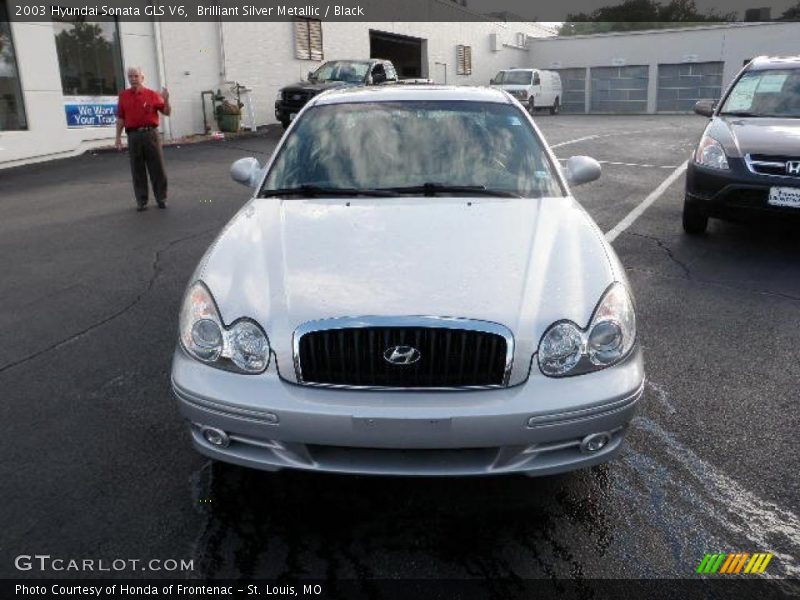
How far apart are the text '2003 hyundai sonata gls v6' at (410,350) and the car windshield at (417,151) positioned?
0.59m

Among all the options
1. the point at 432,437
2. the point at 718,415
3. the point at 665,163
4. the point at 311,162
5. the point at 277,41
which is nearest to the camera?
the point at 432,437

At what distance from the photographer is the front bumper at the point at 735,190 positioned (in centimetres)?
604

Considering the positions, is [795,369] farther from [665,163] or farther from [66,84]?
[66,84]

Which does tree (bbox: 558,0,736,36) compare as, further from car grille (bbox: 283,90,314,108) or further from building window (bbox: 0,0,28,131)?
building window (bbox: 0,0,28,131)

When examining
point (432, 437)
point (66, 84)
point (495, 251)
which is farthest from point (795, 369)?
point (66, 84)

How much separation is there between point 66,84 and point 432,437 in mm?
14931

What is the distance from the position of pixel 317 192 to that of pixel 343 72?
16564mm

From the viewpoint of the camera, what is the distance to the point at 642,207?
8844mm

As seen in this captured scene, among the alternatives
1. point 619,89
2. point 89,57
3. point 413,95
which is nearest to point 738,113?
point 413,95

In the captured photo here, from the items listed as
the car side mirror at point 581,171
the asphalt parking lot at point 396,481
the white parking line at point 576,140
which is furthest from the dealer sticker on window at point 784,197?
the white parking line at point 576,140

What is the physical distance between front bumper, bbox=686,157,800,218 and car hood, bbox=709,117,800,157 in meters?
0.16

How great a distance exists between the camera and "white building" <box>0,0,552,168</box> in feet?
44.1

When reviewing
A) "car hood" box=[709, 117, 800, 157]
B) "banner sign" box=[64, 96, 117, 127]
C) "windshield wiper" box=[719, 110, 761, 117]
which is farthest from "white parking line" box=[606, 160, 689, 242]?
"banner sign" box=[64, 96, 117, 127]

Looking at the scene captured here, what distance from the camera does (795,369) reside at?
403 cm
